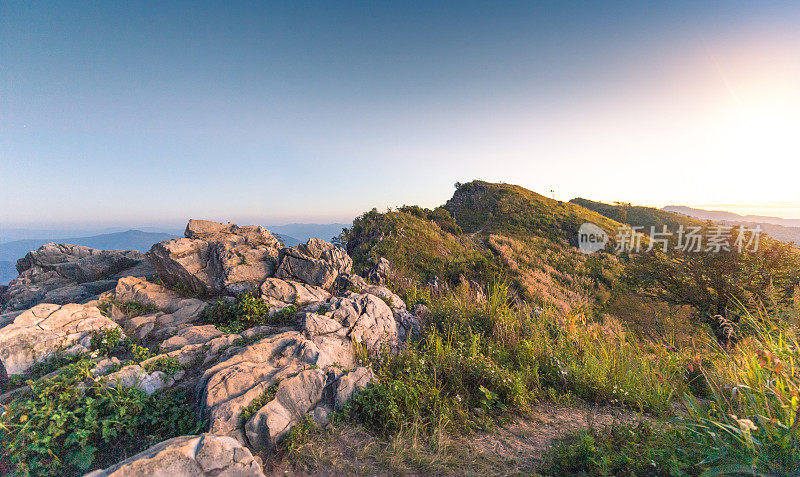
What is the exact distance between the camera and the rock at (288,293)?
8.15 meters

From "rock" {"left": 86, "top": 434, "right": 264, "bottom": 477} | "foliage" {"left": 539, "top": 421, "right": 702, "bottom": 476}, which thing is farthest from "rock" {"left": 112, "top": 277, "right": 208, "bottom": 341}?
"foliage" {"left": 539, "top": 421, "right": 702, "bottom": 476}

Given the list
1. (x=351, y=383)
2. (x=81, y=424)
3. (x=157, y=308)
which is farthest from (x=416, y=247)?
(x=81, y=424)

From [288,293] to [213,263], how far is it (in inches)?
116

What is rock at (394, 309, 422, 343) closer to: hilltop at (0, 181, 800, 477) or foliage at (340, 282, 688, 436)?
hilltop at (0, 181, 800, 477)

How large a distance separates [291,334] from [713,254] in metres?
14.8

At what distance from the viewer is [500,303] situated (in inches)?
326

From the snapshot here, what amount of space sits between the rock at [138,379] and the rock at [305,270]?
468 cm

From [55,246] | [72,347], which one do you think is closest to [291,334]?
[72,347]

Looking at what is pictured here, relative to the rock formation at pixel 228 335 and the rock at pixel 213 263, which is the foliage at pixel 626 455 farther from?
the rock at pixel 213 263

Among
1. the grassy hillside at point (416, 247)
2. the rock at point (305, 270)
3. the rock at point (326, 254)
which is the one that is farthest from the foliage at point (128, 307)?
the grassy hillside at point (416, 247)

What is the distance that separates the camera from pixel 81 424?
376 cm

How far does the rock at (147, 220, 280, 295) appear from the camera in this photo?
8672 mm

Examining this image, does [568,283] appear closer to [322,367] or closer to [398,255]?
[398,255]

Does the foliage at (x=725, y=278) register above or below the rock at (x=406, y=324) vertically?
above
